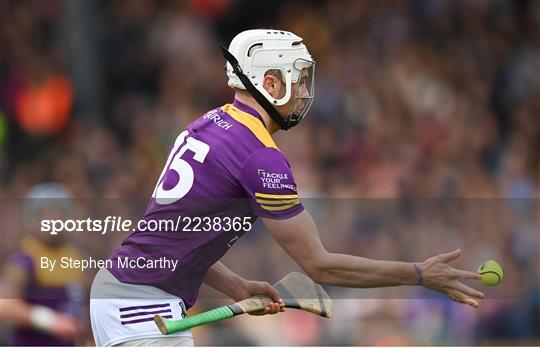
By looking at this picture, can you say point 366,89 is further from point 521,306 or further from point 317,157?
point 521,306

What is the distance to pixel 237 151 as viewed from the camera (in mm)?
5434

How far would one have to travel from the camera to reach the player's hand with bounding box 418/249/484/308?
543 centimetres

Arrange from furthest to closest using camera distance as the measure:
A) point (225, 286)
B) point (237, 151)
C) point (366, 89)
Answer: point (366, 89)
point (225, 286)
point (237, 151)

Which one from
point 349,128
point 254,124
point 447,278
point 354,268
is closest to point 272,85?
point 254,124

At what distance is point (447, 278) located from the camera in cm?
544

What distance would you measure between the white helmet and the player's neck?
0.05 meters

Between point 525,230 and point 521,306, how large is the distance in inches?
27.0

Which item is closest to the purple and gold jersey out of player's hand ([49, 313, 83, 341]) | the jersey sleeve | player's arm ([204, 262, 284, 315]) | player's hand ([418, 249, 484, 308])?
the jersey sleeve

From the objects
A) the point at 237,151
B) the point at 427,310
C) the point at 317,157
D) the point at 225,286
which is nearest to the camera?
the point at 237,151

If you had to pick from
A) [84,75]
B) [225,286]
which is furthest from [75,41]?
[225,286]

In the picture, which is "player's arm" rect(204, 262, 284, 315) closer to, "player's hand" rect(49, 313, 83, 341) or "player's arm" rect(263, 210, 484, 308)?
"player's arm" rect(263, 210, 484, 308)

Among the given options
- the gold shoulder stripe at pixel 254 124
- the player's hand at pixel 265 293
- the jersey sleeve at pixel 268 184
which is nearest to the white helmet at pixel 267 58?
the gold shoulder stripe at pixel 254 124

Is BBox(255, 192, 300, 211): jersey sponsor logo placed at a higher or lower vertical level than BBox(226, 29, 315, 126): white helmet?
lower

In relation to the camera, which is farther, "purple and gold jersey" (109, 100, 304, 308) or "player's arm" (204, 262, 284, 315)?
"player's arm" (204, 262, 284, 315)
